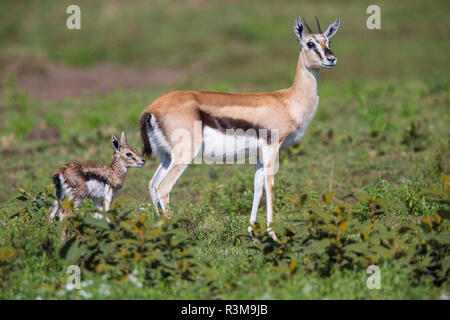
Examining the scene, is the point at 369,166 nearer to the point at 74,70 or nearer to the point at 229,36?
the point at 74,70

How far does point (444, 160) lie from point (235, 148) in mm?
3481

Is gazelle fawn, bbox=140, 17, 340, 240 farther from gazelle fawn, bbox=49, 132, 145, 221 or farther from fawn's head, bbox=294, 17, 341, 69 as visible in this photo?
gazelle fawn, bbox=49, 132, 145, 221

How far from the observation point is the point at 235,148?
20.2 ft

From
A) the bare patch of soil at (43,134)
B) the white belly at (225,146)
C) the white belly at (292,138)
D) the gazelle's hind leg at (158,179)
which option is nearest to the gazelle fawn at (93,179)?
the gazelle's hind leg at (158,179)

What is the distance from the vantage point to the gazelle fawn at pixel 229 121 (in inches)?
234

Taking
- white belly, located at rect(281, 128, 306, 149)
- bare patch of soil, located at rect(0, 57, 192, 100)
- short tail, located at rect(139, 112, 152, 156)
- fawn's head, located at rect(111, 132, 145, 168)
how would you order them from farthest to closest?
bare patch of soil, located at rect(0, 57, 192, 100), white belly, located at rect(281, 128, 306, 149), fawn's head, located at rect(111, 132, 145, 168), short tail, located at rect(139, 112, 152, 156)

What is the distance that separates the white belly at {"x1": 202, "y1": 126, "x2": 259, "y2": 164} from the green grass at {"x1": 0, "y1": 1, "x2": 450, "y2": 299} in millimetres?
536

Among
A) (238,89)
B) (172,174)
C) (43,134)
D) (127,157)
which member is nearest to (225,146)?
(172,174)

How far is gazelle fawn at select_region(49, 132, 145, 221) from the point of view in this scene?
5742mm

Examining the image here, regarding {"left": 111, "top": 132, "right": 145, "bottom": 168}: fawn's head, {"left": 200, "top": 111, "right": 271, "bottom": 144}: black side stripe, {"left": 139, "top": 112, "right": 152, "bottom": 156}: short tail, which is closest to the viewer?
{"left": 139, "top": 112, "right": 152, "bottom": 156}: short tail

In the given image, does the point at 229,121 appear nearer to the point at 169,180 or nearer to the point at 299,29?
the point at 169,180

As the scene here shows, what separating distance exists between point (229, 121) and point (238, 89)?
32.5ft

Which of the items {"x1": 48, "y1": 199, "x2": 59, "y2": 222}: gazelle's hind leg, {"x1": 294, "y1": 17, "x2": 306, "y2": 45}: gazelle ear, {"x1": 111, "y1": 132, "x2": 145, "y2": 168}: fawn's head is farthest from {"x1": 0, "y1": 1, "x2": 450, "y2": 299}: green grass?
{"x1": 294, "y1": 17, "x2": 306, "y2": 45}: gazelle ear
